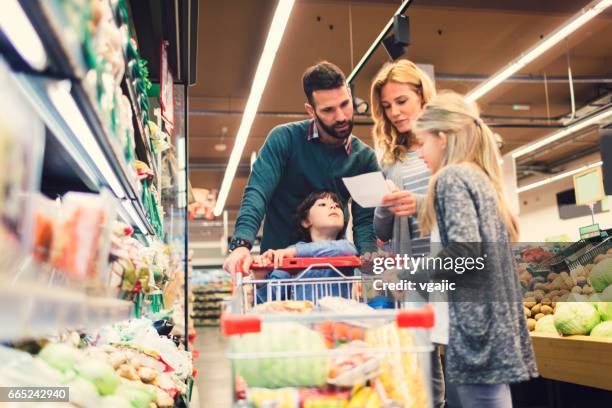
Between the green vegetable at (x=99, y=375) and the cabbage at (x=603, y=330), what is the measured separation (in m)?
2.65

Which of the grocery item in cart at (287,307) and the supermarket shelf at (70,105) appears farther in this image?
the grocery item in cart at (287,307)

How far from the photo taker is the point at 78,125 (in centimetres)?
111

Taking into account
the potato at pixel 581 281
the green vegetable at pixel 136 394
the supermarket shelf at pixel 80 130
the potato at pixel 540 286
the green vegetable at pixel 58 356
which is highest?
the supermarket shelf at pixel 80 130

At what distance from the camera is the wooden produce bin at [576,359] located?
115 inches

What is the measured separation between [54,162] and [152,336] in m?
1.47

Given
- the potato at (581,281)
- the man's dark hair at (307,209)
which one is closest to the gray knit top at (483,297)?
the man's dark hair at (307,209)

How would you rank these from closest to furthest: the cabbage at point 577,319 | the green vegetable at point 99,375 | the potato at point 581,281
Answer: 1. the green vegetable at point 99,375
2. the cabbage at point 577,319
3. the potato at point 581,281

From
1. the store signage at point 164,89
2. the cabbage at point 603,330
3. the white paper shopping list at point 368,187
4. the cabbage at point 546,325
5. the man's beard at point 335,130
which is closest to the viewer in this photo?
the white paper shopping list at point 368,187

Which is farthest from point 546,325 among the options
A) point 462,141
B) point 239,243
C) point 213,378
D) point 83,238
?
point 213,378

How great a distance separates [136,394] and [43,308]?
0.84m

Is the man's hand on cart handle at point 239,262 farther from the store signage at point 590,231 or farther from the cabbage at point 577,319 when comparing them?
the store signage at point 590,231

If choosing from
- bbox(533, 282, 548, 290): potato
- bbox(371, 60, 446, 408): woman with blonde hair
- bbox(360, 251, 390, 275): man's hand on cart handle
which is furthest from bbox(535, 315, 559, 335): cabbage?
bbox(360, 251, 390, 275): man's hand on cart handle

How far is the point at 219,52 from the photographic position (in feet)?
28.7

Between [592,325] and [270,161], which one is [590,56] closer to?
[592,325]
